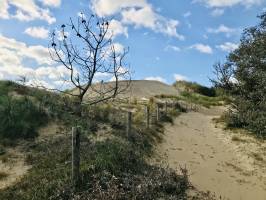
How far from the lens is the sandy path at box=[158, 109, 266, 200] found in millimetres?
14353

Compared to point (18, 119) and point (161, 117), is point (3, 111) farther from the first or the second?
point (161, 117)

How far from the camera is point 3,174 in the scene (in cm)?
1268

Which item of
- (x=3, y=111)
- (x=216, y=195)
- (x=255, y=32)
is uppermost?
(x=255, y=32)

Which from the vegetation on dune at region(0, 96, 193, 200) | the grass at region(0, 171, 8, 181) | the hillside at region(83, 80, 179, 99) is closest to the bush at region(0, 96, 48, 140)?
the vegetation on dune at region(0, 96, 193, 200)

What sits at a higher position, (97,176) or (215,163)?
(97,176)

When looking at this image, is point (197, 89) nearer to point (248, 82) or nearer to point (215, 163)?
point (248, 82)

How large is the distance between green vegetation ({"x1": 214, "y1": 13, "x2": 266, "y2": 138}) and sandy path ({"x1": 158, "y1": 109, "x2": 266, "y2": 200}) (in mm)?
1771

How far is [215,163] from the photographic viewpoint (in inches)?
709

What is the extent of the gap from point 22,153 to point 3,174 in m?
1.93

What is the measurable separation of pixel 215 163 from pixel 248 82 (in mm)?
11352

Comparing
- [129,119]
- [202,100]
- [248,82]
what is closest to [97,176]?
[129,119]

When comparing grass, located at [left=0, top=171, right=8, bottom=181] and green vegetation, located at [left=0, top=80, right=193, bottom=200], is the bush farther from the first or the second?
grass, located at [left=0, top=171, right=8, bottom=181]

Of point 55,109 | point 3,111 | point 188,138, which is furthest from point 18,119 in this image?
point 188,138

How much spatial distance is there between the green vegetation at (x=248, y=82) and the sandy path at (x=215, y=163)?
69.7 inches
